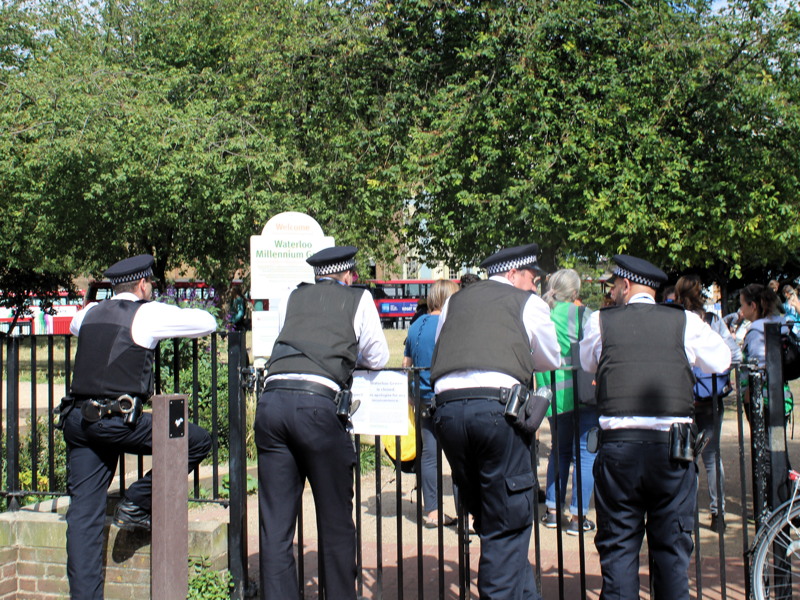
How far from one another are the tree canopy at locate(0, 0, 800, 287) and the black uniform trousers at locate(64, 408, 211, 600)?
441 inches

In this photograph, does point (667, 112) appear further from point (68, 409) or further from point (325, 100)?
point (68, 409)

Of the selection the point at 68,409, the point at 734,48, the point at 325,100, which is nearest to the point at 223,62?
the point at 325,100

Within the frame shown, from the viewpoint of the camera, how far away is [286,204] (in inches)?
747

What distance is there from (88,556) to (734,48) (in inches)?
526

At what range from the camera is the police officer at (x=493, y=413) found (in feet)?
12.5

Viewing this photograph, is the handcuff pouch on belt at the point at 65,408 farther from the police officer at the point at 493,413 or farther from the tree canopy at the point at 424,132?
the tree canopy at the point at 424,132

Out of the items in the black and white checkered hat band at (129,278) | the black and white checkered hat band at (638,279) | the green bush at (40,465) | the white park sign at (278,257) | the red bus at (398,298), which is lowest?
the green bush at (40,465)

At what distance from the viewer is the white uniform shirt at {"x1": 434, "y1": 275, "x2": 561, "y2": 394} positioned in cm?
385

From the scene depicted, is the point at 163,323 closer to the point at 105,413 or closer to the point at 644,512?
the point at 105,413

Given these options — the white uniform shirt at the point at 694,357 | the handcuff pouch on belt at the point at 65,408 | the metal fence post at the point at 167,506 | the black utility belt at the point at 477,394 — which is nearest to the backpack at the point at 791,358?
the white uniform shirt at the point at 694,357

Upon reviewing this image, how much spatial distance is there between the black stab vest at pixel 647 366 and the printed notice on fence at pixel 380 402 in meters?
1.00

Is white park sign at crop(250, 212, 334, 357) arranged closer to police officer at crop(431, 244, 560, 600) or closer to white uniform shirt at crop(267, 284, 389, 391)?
white uniform shirt at crop(267, 284, 389, 391)

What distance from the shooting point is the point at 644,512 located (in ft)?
12.7

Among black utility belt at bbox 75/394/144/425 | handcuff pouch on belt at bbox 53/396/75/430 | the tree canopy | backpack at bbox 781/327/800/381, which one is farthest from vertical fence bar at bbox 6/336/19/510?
the tree canopy
